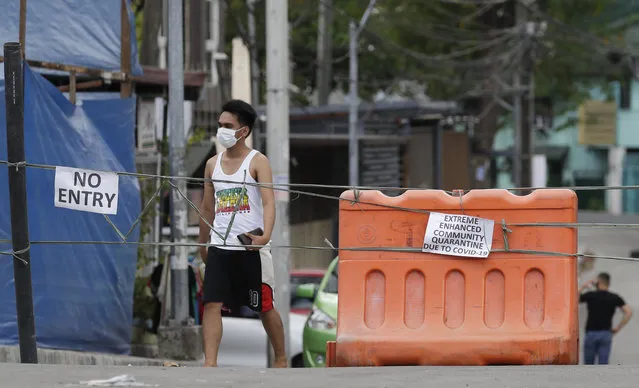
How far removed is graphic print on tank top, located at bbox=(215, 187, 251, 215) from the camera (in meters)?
8.18

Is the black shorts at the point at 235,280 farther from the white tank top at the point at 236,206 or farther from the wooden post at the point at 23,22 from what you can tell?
the wooden post at the point at 23,22

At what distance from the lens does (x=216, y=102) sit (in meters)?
25.7

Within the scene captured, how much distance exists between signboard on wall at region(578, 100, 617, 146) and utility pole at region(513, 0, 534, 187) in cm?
2895

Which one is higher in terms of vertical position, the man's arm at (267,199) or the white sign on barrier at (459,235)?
the man's arm at (267,199)

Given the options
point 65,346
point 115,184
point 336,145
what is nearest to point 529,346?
point 115,184

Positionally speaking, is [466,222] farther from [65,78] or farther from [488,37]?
[488,37]

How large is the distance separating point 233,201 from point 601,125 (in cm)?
6199

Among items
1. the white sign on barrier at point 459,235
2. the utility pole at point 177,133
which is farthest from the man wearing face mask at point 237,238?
the utility pole at point 177,133

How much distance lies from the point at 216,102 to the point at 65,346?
52.1 ft

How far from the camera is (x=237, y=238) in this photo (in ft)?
26.8

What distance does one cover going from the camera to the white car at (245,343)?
13109 millimetres

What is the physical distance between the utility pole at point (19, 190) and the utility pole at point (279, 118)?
20.4ft

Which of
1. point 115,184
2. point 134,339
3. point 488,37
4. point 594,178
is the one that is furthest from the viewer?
point 594,178

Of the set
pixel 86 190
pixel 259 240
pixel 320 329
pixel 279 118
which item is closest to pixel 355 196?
pixel 259 240
